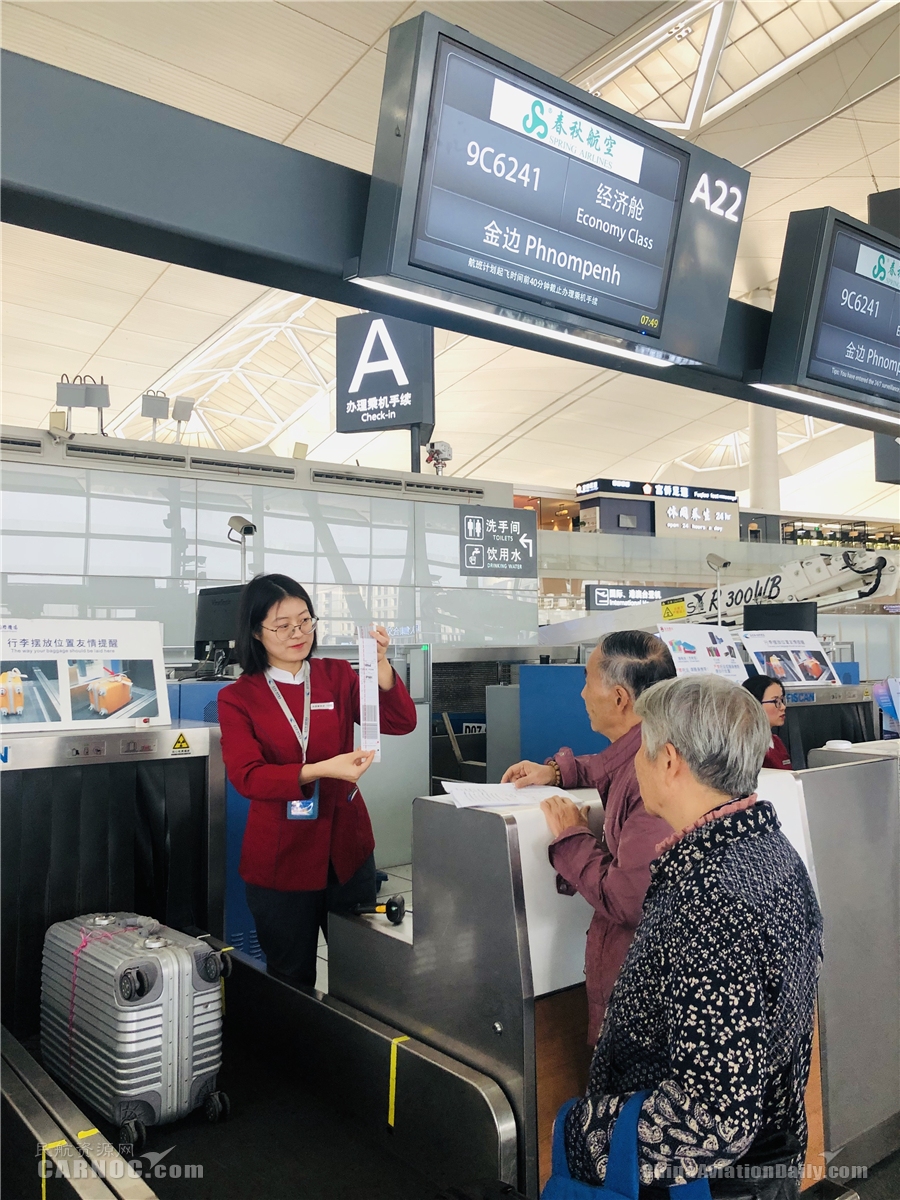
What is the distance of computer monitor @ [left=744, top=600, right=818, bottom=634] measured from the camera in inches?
242

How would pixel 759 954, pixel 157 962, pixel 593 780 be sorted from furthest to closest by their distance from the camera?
pixel 593 780 → pixel 157 962 → pixel 759 954

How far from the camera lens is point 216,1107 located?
1.94m

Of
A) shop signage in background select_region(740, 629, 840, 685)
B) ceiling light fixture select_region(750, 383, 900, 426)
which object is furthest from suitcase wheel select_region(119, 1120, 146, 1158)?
shop signage in background select_region(740, 629, 840, 685)

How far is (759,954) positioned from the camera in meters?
1.28

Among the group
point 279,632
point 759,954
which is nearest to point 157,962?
point 279,632

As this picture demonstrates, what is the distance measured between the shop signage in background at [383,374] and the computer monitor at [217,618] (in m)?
2.91

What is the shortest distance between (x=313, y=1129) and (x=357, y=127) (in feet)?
37.2

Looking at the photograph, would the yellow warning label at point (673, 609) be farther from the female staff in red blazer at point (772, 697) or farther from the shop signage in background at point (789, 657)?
Answer: the female staff in red blazer at point (772, 697)

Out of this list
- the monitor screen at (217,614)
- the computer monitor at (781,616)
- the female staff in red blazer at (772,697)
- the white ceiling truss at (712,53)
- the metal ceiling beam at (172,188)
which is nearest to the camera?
the metal ceiling beam at (172,188)

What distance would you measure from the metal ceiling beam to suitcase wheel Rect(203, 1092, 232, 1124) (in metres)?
1.95

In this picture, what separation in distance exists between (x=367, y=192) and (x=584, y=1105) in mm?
2265

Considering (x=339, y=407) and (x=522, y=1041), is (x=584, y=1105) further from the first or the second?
(x=339, y=407)

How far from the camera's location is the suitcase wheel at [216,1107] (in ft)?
6.37
